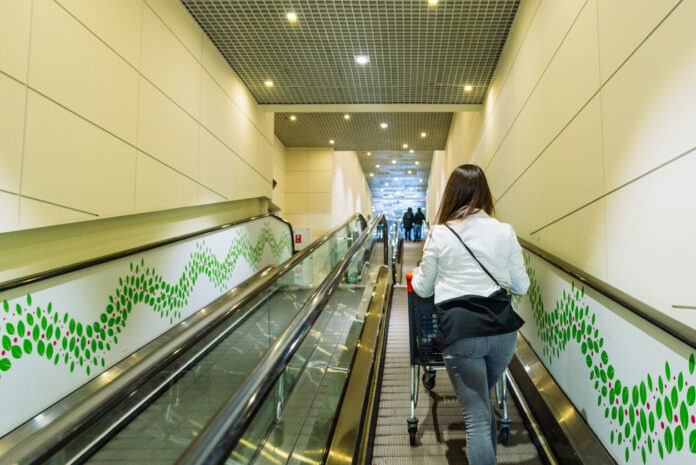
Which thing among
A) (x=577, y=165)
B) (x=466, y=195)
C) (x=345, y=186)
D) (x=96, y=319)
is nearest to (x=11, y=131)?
(x=96, y=319)

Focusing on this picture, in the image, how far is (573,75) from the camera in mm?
2840

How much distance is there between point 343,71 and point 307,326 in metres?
5.18

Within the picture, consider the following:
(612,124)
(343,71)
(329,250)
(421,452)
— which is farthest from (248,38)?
Answer: (421,452)

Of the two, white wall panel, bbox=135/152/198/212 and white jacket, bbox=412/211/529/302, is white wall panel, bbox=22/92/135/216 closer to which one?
white wall panel, bbox=135/152/198/212

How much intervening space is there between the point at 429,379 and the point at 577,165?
1.70m

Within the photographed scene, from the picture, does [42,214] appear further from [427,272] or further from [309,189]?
[309,189]

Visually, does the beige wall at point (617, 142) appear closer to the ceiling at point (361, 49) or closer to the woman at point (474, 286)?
the woman at point (474, 286)

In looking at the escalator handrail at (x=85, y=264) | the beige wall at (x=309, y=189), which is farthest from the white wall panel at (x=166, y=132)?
the beige wall at (x=309, y=189)

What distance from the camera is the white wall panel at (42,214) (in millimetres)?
2703

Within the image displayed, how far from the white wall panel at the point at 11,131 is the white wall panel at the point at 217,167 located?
259 cm

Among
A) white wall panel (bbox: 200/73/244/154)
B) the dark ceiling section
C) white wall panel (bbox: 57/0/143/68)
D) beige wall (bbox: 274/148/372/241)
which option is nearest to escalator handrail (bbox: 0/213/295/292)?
white wall panel (bbox: 200/73/244/154)

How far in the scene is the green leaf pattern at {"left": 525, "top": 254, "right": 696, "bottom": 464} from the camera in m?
1.43

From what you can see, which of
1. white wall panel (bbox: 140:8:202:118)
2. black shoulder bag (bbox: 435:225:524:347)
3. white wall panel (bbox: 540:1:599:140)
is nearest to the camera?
black shoulder bag (bbox: 435:225:524:347)

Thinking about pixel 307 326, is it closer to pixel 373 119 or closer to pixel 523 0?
pixel 523 0
